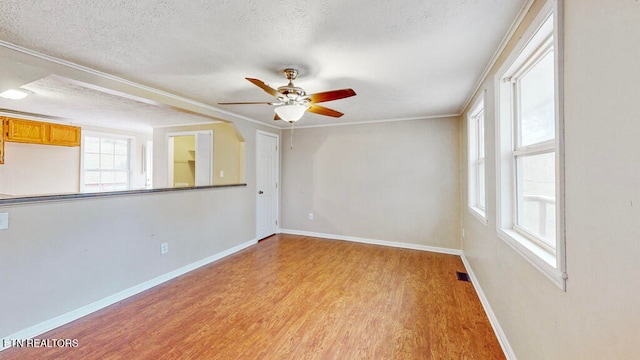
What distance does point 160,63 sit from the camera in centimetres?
221

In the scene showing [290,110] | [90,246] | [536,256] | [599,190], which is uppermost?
[290,110]

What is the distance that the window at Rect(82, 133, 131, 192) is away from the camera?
5102 mm

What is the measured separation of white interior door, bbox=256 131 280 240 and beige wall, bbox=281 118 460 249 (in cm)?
25

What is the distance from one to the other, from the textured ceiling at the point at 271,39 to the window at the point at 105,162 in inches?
146

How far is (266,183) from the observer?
496cm

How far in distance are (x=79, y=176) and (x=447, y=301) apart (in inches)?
259

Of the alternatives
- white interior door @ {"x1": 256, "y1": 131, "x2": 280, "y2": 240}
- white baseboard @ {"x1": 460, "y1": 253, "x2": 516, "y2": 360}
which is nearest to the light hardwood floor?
white baseboard @ {"x1": 460, "y1": 253, "x2": 516, "y2": 360}

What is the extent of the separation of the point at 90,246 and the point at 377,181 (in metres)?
3.89

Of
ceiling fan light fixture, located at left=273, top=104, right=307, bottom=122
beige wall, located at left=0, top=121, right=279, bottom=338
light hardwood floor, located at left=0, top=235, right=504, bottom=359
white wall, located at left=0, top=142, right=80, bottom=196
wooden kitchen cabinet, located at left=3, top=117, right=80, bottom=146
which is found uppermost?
wooden kitchen cabinet, located at left=3, top=117, right=80, bottom=146

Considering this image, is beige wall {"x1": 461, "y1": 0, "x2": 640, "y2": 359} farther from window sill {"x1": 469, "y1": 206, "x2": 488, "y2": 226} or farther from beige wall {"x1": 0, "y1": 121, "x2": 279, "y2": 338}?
beige wall {"x1": 0, "y1": 121, "x2": 279, "y2": 338}

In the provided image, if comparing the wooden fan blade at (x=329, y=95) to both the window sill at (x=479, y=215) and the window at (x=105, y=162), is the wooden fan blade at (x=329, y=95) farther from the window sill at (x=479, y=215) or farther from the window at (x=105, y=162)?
the window at (x=105, y=162)

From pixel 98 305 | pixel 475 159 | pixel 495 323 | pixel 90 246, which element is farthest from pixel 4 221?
pixel 475 159

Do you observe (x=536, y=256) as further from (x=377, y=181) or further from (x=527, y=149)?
(x=377, y=181)

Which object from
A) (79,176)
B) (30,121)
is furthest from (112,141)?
(30,121)
